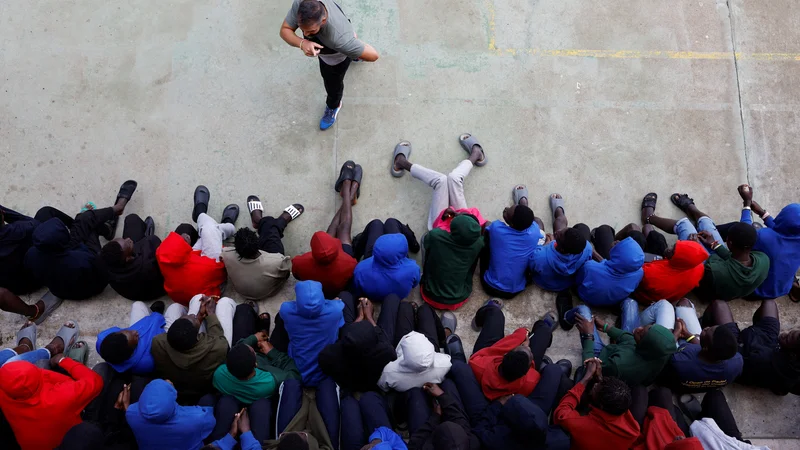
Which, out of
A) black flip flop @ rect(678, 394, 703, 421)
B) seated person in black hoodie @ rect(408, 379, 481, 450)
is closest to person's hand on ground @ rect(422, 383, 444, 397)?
seated person in black hoodie @ rect(408, 379, 481, 450)

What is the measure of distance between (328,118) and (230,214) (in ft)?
4.74

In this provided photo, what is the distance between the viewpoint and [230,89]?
7.07m

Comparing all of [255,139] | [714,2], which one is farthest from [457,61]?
[714,2]

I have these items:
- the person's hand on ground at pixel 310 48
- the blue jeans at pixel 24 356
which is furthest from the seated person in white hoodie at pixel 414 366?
the blue jeans at pixel 24 356

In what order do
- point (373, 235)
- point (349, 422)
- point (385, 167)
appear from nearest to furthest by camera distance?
point (349, 422)
point (373, 235)
point (385, 167)

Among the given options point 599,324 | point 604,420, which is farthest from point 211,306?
point 599,324

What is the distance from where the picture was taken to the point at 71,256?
559 cm

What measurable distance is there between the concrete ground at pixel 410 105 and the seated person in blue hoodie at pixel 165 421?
2.11 meters

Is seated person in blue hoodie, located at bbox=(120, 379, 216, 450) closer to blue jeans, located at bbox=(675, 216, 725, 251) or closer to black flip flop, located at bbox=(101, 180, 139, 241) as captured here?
black flip flop, located at bbox=(101, 180, 139, 241)

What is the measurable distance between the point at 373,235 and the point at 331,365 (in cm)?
151

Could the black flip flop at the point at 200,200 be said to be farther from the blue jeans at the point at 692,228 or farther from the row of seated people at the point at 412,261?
the blue jeans at the point at 692,228

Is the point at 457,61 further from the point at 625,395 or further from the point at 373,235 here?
the point at 625,395

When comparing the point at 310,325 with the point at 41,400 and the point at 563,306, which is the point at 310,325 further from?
the point at 563,306

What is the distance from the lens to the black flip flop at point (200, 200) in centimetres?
637
